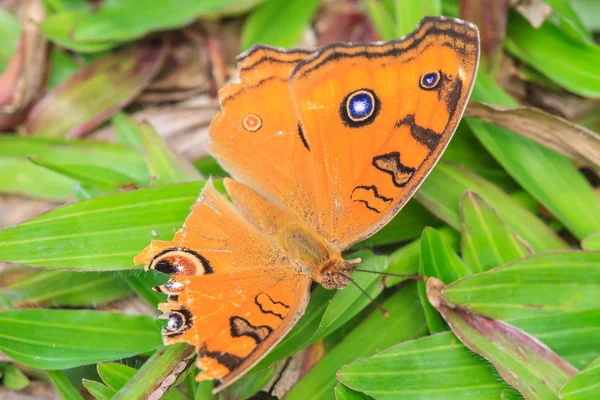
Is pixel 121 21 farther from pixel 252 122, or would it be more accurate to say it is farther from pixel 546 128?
pixel 546 128

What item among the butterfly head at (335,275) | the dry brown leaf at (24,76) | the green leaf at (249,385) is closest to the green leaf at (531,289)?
the butterfly head at (335,275)

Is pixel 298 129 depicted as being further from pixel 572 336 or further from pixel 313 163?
pixel 572 336

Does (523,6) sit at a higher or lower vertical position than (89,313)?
higher

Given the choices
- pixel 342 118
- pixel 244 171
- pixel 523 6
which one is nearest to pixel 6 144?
pixel 244 171

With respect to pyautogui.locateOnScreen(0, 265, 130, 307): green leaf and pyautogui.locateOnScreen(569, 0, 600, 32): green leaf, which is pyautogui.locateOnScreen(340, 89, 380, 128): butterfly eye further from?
pyautogui.locateOnScreen(569, 0, 600, 32): green leaf

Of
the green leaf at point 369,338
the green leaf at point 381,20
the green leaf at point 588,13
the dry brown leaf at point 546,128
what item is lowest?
the green leaf at point 369,338

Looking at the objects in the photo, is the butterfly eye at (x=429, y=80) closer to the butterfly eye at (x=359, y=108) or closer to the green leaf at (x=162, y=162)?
the butterfly eye at (x=359, y=108)

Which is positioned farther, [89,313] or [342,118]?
[89,313]

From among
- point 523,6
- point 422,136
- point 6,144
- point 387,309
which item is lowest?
point 387,309
